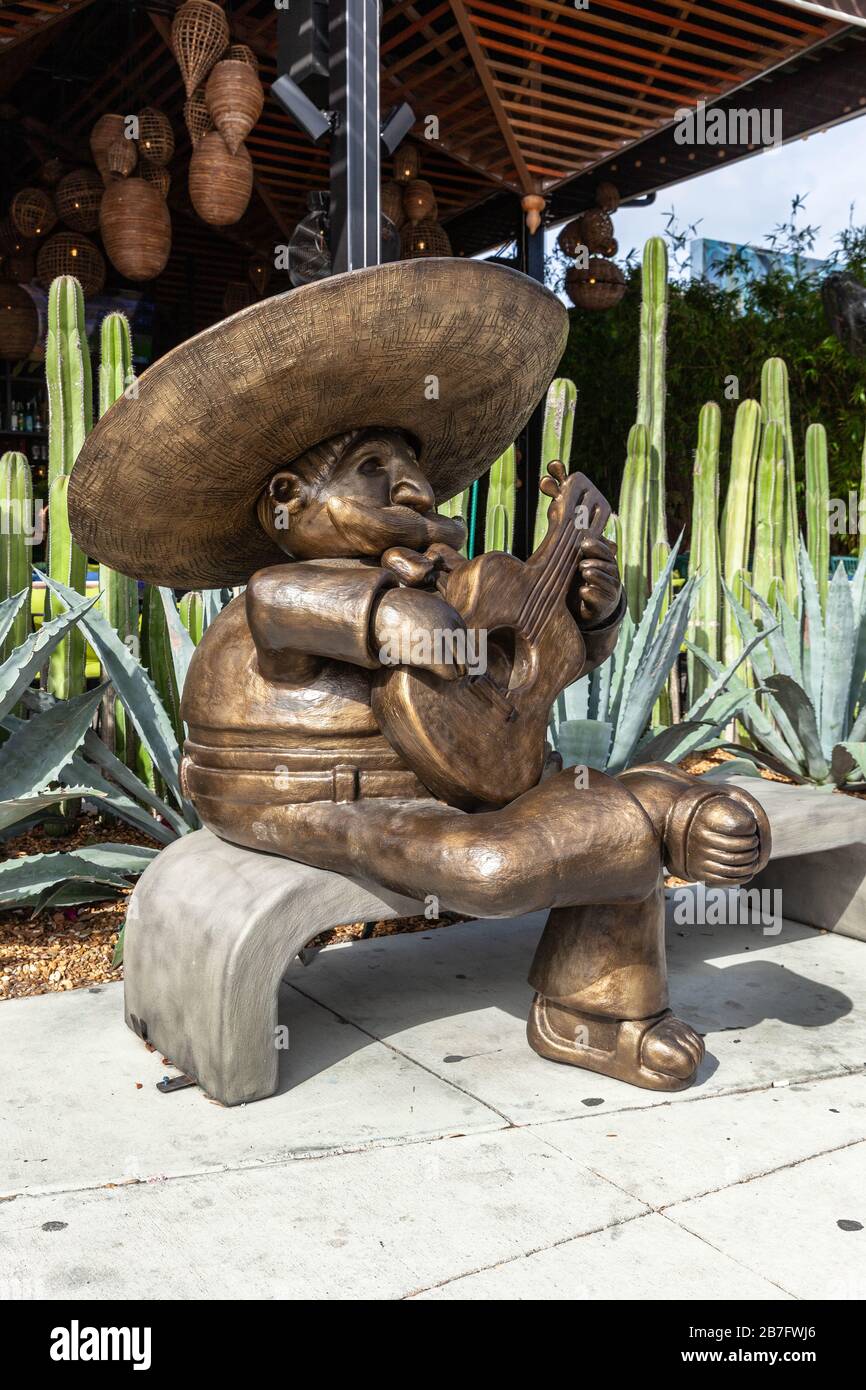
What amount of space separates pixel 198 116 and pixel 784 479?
292cm

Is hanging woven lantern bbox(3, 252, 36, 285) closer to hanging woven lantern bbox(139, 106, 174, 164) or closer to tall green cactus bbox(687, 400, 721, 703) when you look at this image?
hanging woven lantern bbox(139, 106, 174, 164)

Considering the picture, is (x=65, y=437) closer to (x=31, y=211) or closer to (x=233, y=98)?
(x=233, y=98)

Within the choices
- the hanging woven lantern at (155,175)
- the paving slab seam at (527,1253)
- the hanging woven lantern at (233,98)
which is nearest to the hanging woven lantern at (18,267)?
the hanging woven lantern at (155,175)

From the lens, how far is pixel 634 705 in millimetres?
2941

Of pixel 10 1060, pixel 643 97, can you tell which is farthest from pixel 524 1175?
pixel 643 97

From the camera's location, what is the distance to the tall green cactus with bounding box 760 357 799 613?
4777 mm

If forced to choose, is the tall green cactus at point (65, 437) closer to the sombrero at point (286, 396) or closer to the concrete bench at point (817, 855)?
the sombrero at point (286, 396)

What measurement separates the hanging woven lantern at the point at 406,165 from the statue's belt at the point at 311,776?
4579 millimetres

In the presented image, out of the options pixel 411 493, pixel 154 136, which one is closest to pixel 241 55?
pixel 154 136

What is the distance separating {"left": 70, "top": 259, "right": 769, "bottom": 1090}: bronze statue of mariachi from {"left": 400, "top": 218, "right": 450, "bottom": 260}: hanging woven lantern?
164 inches

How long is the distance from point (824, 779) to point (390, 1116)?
2533 millimetres

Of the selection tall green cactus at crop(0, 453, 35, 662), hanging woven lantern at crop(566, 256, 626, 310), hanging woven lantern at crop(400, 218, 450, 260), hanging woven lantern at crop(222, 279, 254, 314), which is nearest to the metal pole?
tall green cactus at crop(0, 453, 35, 662)

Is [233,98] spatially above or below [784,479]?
above

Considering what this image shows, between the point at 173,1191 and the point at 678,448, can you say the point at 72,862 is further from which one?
the point at 678,448
